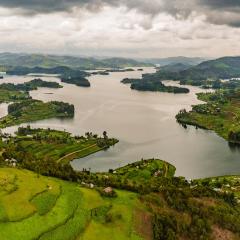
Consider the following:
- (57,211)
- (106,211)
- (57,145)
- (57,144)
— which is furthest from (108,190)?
(57,144)

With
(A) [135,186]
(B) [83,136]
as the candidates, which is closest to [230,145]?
(B) [83,136]

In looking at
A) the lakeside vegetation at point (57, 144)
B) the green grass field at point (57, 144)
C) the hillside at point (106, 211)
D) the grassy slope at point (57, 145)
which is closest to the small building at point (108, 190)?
the hillside at point (106, 211)

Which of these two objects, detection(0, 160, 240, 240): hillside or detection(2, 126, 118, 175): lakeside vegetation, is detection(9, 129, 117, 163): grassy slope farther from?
detection(0, 160, 240, 240): hillside

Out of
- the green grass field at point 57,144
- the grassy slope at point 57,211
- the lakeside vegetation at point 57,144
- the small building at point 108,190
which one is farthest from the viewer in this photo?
the green grass field at point 57,144

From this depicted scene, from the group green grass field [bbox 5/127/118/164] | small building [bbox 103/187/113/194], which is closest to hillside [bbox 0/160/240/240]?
small building [bbox 103/187/113/194]

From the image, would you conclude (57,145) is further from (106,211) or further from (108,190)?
(106,211)

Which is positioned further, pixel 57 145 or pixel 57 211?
pixel 57 145

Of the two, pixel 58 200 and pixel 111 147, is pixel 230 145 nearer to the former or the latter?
pixel 111 147

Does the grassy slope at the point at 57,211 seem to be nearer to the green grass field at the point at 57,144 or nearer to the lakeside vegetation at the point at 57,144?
the lakeside vegetation at the point at 57,144
